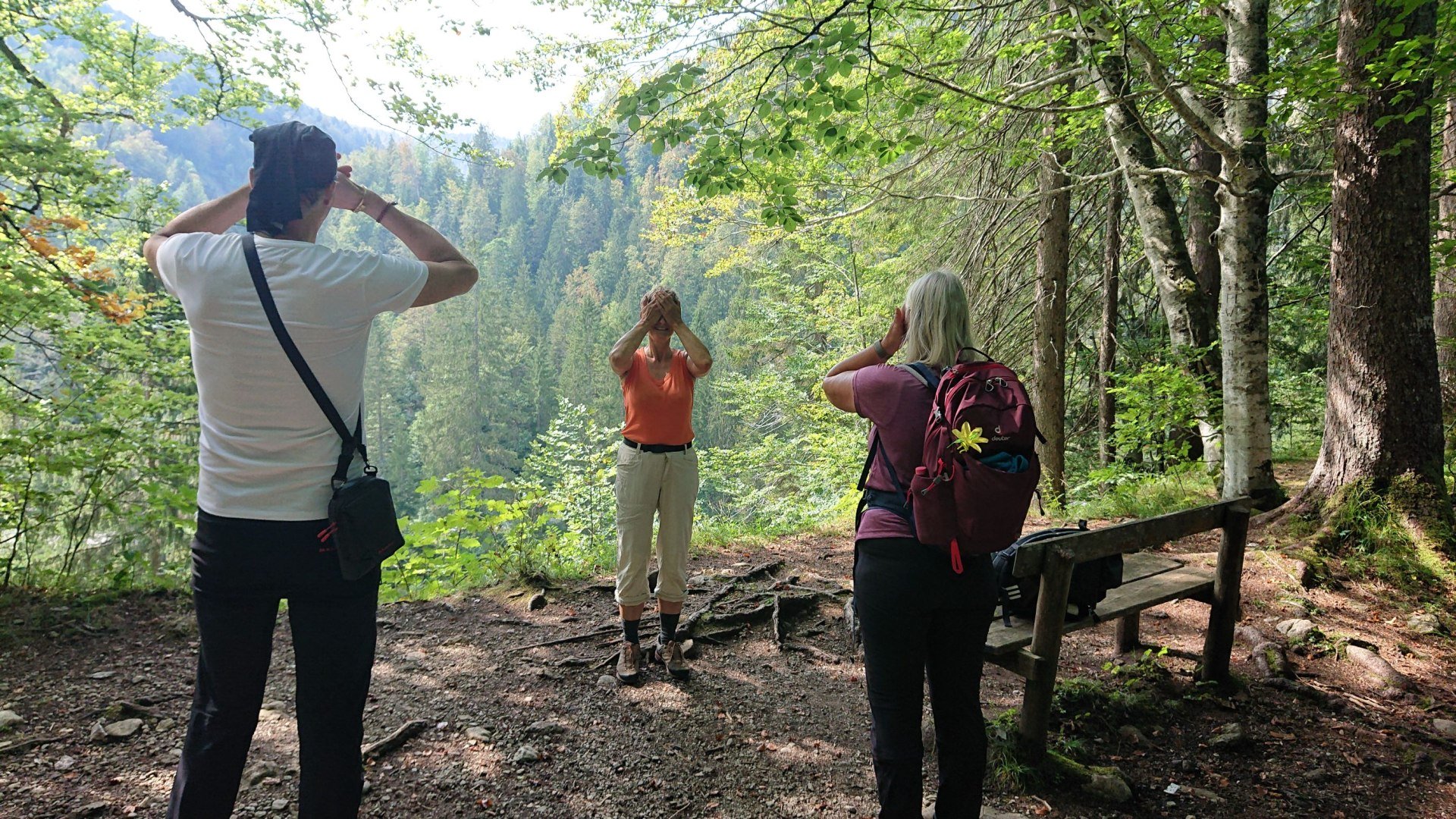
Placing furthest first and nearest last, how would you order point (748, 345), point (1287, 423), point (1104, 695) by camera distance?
point (748, 345) → point (1287, 423) → point (1104, 695)

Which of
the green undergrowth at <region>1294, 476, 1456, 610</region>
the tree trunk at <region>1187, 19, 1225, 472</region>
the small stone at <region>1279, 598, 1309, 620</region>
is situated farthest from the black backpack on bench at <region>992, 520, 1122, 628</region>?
the tree trunk at <region>1187, 19, 1225, 472</region>

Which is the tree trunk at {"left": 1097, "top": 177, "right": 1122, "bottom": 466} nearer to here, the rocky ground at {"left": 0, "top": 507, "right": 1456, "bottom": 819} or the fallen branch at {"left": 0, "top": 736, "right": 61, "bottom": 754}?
the rocky ground at {"left": 0, "top": 507, "right": 1456, "bottom": 819}

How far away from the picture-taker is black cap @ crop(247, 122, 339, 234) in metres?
1.82

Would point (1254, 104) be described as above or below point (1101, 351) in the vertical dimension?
above

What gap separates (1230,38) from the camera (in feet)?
18.9

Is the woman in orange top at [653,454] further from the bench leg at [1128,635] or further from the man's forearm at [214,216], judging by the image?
the bench leg at [1128,635]

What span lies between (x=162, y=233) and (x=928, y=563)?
2327 mm

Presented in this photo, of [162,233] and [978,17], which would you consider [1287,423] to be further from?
[162,233]

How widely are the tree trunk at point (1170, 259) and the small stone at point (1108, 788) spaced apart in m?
5.34

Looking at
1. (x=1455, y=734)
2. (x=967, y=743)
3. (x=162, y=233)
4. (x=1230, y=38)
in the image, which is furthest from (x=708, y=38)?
(x=1455, y=734)

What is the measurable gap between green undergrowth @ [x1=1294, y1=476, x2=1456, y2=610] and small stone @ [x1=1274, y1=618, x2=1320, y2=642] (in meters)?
0.62

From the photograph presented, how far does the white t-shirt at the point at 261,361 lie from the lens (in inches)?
68.4

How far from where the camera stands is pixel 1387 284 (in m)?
4.59

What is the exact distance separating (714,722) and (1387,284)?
16.5 feet
